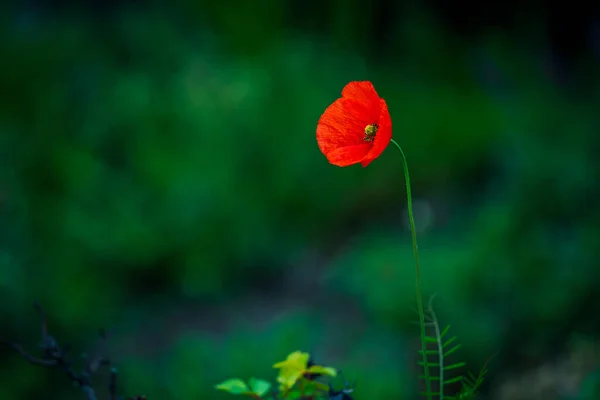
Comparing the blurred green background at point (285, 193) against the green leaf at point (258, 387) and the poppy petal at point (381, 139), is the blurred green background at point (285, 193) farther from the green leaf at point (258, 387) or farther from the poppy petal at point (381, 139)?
the poppy petal at point (381, 139)

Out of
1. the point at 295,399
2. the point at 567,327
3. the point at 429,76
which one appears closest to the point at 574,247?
the point at 567,327

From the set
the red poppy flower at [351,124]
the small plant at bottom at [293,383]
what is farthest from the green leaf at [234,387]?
the red poppy flower at [351,124]

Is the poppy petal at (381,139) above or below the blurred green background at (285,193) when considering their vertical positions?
below

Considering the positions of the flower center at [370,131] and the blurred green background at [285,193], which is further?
the blurred green background at [285,193]

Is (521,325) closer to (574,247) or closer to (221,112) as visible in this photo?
(574,247)

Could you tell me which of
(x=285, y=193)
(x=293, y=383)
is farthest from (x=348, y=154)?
(x=285, y=193)

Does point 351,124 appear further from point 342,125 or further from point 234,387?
point 234,387

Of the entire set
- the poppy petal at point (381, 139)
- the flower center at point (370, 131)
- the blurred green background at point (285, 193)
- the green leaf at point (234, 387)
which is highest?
the blurred green background at point (285, 193)
